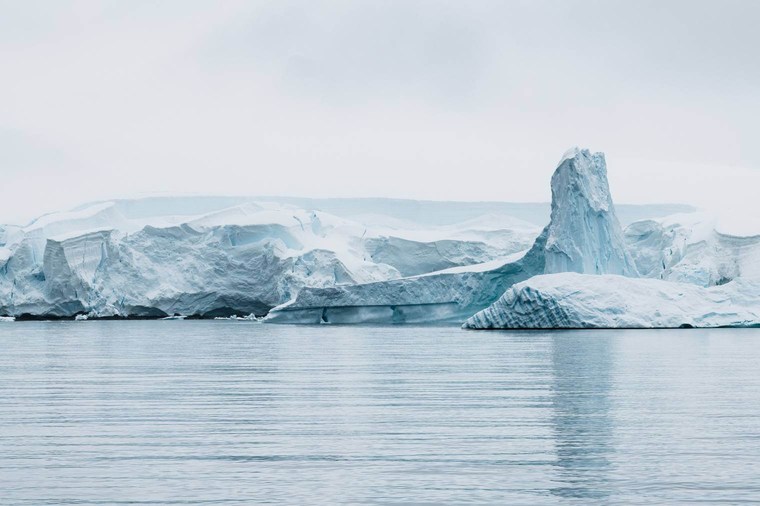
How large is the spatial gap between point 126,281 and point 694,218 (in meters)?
20.9

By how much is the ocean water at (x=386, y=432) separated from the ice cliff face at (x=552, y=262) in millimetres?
14870

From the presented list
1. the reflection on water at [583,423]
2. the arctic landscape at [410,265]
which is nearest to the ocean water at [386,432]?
the reflection on water at [583,423]

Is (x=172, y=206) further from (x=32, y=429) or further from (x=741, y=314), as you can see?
(x=32, y=429)

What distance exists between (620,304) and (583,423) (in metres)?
19.4

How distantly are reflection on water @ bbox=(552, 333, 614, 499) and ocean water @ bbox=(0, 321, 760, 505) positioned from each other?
19 mm

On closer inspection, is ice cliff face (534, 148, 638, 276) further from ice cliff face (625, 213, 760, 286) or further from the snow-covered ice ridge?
ice cliff face (625, 213, 760, 286)

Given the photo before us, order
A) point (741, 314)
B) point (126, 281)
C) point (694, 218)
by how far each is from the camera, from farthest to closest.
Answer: point (126, 281), point (694, 218), point (741, 314)

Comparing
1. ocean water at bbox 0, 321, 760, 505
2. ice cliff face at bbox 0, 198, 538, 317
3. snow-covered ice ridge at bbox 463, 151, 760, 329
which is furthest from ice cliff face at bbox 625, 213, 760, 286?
ocean water at bbox 0, 321, 760, 505

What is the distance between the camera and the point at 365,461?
668cm

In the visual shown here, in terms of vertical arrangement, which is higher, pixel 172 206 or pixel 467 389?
pixel 172 206

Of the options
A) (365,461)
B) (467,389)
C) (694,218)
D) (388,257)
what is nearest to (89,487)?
(365,461)

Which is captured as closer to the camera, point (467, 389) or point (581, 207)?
point (467, 389)

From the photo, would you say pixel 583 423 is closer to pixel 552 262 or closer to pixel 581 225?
pixel 552 262

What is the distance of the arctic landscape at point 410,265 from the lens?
2808 centimetres
